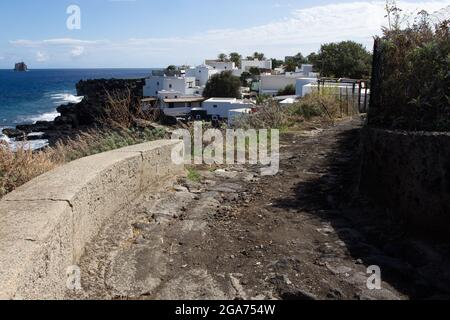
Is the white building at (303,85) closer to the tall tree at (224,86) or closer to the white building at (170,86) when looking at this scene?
the tall tree at (224,86)

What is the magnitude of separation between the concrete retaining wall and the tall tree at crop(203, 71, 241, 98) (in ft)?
166

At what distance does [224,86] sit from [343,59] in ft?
84.9

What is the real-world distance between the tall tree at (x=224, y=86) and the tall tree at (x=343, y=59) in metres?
20.4

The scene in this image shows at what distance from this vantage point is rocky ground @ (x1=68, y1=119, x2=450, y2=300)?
121 inches

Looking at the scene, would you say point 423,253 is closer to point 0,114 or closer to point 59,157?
point 59,157

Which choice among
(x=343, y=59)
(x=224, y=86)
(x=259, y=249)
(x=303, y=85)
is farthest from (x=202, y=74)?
(x=259, y=249)

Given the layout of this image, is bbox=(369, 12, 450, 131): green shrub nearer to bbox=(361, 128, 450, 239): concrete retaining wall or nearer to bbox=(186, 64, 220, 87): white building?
bbox=(361, 128, 450, 239): concrete retaining wall

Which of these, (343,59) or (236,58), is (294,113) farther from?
(236,58)

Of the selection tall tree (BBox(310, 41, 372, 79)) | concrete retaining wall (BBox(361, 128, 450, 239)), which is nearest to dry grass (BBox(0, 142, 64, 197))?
concrete retaining wall (BBox(361, 128, 450, 239))

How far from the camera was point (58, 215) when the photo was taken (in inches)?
116

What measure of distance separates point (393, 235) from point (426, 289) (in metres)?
0.85

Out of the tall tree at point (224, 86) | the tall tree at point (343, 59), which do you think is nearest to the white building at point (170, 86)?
the tall tree at point (224, 86)

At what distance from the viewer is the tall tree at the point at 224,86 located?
55.9 meters
